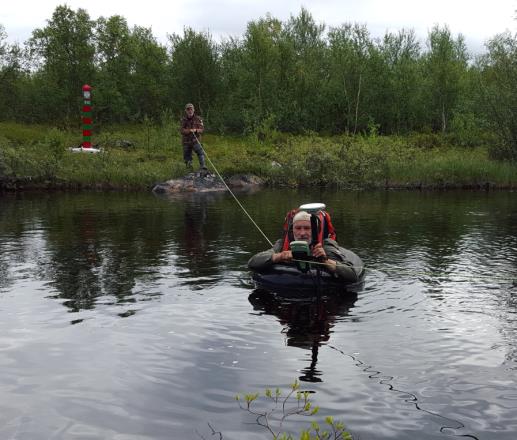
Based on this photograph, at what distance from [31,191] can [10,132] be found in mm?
18304

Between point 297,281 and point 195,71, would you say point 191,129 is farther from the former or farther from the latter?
point 195,71

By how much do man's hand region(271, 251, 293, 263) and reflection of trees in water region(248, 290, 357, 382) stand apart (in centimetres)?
80

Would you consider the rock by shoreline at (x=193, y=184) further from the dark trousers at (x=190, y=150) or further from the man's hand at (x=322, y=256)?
the man's hand at (x=322, y=256)

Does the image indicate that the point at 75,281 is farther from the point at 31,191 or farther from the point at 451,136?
the point at 451,136

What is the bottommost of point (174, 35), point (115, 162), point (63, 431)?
point (63, 431)

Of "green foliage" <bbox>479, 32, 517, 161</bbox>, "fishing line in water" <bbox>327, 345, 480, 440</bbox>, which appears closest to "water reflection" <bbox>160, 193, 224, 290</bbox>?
"fishing line in water" <bbox>327, 345, 480, 440</bbox>

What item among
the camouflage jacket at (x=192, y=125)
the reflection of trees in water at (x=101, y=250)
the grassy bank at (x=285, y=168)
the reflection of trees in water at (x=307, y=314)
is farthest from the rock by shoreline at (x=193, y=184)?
the reflection of trees in water at (x=307, y=314)

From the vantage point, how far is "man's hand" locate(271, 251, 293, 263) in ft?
41.8

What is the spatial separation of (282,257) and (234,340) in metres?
3.01

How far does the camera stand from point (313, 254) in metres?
12.6

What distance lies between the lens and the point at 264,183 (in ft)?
144

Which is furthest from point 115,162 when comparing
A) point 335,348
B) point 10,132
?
point 335,348

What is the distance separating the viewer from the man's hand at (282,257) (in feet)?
41.8

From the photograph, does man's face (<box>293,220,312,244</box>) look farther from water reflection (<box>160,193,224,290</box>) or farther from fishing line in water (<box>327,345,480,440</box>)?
fishing line in water (<box>327,345,480,440</box>)
